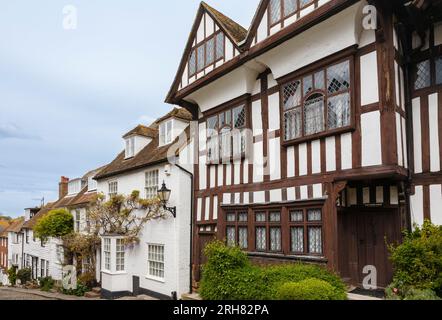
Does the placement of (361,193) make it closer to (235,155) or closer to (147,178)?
(235,155)

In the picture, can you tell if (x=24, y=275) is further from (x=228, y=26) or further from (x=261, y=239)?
(x=228, y=26)

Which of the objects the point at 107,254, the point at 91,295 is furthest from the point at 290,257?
the point at 91,295

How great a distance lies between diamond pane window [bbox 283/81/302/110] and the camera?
8906mm

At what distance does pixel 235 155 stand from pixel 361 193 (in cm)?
370

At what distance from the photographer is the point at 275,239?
911 centimetres

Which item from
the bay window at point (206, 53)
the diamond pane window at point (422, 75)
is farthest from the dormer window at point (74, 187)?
the diamond pane window at point (422, 75)

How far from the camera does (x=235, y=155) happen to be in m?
10.6

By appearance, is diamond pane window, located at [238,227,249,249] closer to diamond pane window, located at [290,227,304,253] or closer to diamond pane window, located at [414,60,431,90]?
diamond pane window, located at [290,227,304,253]

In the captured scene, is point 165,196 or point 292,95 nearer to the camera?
point 292,95

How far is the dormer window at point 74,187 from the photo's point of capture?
2534 centimetres

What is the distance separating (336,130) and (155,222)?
7.89 meters

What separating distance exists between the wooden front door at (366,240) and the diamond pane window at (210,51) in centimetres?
608

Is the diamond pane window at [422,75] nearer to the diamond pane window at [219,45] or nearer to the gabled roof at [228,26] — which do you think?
the gabled roof at [228,26]

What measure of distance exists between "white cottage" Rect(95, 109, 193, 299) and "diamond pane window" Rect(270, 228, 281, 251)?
158 inches
